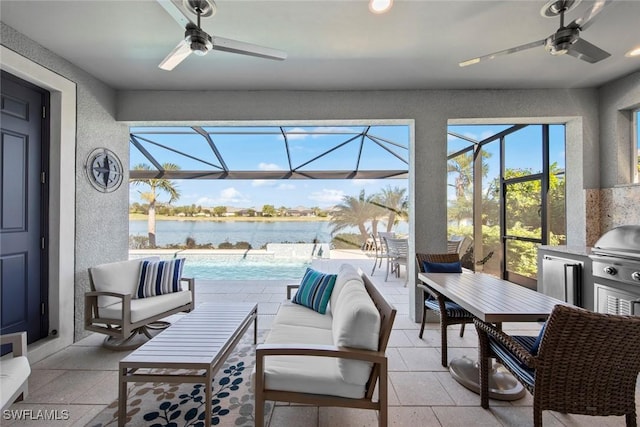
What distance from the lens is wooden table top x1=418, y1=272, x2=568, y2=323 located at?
165 centimetres

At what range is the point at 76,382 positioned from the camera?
219 cm

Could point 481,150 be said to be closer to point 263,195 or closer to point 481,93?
point 481,93

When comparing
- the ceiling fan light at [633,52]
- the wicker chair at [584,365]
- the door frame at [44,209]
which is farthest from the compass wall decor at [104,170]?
the ceiling fan light at [633,52]

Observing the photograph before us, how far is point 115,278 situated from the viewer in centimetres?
288

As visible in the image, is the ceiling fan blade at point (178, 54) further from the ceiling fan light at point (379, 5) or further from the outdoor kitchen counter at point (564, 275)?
the outdoor kitchen counter at point (564, 275)

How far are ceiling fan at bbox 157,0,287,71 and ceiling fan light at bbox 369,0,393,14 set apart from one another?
72 centimetres

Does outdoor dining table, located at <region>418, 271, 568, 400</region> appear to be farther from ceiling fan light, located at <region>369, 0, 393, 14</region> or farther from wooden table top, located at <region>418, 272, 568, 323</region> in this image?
ceiling fan light, located at <region>369, 0, 393, 14</region>

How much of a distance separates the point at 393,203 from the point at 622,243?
7.54 m

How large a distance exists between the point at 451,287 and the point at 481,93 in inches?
99.8

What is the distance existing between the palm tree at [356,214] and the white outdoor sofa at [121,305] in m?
7.77

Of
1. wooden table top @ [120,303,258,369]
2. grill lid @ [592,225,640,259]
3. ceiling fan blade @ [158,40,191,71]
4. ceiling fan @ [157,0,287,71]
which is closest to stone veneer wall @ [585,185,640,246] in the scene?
grill lid @ [592,225,640,259]

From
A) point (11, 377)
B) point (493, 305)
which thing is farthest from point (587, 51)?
point (11, 377)

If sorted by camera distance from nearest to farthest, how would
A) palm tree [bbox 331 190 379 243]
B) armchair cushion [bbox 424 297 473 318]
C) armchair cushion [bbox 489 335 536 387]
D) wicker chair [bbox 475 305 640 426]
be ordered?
1. wicker chair [bbox 475 305 640 426]
2. armchair cushion [bbox 489 335 536 387]
3. armchair cushion [bbox 424 297 473 318]
4. palm tree [bbox 331 190 379 243]

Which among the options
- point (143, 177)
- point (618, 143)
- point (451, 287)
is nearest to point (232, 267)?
point (143, 177)
